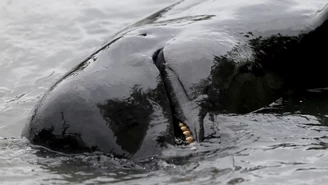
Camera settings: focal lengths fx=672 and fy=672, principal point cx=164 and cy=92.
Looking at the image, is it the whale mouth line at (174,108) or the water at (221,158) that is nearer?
the water at (221,158)

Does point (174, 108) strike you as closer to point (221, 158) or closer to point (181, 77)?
point (181, 77)

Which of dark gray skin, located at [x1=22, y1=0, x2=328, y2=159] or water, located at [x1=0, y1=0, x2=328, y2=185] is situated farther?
dark gray skin, located at [x1=22, y1=0, x2=328, y2=159]

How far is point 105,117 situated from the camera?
3436mm

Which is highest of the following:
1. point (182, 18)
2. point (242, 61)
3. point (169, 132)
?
point (182, 18)

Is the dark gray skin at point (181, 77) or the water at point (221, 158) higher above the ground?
the dark gray skin at point (181, 77)

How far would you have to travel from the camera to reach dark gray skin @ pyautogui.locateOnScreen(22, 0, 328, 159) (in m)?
3.44

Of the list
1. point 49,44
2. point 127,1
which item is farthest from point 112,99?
point 127,1

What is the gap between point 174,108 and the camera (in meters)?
3.61

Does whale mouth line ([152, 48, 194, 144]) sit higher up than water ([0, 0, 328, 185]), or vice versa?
whale mouth line ([152, 48, 194, 144])

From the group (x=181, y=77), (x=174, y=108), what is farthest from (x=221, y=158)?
(x=181, y=77)

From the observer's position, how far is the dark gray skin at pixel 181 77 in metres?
3.44

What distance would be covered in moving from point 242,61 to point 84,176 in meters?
1.24

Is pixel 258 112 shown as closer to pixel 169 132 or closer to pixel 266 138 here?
pixel 266 138

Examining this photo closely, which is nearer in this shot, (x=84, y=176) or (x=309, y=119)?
(x=84, y=176)
